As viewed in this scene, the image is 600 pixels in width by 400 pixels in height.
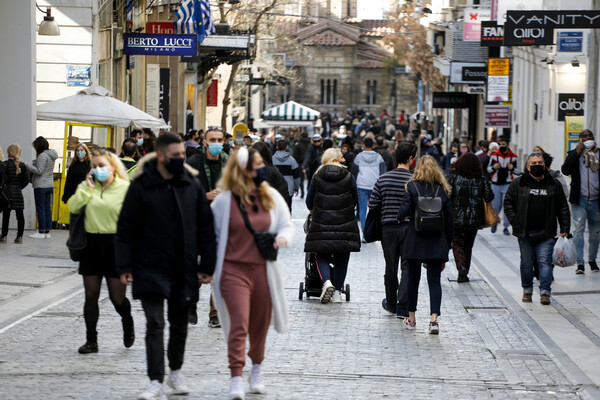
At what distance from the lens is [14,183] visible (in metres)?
18.6

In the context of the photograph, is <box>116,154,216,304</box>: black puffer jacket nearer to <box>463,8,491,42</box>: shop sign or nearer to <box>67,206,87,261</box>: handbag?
<box>67,206,87,261</box>: handbag

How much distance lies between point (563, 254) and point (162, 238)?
6.99m

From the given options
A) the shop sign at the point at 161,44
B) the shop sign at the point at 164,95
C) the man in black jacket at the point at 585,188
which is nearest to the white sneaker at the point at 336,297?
the man in black jacket at the point at 585,188

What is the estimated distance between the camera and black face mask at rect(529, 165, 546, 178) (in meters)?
13.3

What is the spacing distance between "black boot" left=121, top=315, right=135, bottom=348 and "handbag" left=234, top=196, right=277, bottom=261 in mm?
2380

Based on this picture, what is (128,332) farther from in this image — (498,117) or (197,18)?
(498,117)

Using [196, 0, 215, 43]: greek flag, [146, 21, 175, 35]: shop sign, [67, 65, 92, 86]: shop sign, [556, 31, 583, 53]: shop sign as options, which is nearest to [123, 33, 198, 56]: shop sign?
[67, 65, 92, 86]: shop sign

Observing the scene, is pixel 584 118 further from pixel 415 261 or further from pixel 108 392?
pixel 108 392

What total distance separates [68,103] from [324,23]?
11956 cm

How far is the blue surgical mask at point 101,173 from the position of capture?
30.6ft

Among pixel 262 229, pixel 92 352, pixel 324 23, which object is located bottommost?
pixel 92 352

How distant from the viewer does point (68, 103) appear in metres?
20.4

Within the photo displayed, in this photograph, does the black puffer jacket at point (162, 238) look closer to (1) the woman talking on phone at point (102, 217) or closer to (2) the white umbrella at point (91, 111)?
(1) the woman talking on phone at point (102, 217)

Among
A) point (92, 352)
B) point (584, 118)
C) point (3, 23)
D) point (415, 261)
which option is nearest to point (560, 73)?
point (584, 118)
